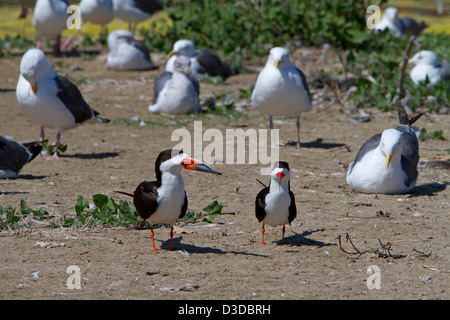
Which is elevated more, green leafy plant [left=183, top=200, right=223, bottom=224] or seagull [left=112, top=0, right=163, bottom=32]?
seagull [left=112, top=0, right=163, bottom=32]

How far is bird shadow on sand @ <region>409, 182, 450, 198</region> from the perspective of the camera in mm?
6867

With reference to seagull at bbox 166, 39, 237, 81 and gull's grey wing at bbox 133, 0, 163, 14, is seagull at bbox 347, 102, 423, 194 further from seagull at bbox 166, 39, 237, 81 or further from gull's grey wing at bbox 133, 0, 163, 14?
gull's grey wing at bbox 133, 0, 163, 14

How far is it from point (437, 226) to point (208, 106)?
6.20 meters

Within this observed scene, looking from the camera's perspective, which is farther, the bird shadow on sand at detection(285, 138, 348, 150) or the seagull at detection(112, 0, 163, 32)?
the seagull at detection(112, 0, 163, 32)

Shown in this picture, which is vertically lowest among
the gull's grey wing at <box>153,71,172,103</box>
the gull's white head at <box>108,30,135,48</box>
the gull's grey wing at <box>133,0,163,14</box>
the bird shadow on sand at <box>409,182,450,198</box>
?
the bird shadow on sand at <box>409,182,450,198</box>

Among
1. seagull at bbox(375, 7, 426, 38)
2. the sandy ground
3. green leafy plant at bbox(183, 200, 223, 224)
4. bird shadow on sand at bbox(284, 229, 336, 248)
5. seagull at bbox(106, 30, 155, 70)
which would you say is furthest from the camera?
seagull at bbox(375, 7, 426, 38)

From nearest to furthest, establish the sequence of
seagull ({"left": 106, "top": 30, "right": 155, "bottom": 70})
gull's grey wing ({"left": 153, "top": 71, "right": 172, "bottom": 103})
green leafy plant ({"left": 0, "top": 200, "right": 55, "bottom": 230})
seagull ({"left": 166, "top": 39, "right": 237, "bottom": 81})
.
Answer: green leafy plant ({"left": 0, "top": 200, "right": 55, "bottom": 230}), gull's grey wing ({"left": 153, "top": 71, "right": 172, "bottom": 103}), seagull ({"left": 166, "top": 39, "right": 237, "bottom": 81}), seagull ({"left": 106, "top": 30, "right": 155, "bottom": 70})

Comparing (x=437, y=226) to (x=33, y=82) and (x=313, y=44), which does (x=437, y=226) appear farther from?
(x=313, y=44)

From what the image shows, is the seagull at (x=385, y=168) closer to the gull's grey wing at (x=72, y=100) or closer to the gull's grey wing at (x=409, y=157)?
the gull's grey wing at (x=409, y=157)

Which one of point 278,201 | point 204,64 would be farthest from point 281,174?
point 204,64

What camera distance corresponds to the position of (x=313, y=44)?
14922 mm

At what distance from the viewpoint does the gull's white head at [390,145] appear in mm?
6512

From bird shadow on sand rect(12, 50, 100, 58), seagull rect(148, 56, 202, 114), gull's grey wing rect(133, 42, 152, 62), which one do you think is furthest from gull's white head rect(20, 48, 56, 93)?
bird shadow on sand rect(12, 50, 100, 58)

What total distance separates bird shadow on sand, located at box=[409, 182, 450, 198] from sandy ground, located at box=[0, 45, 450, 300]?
10mm
